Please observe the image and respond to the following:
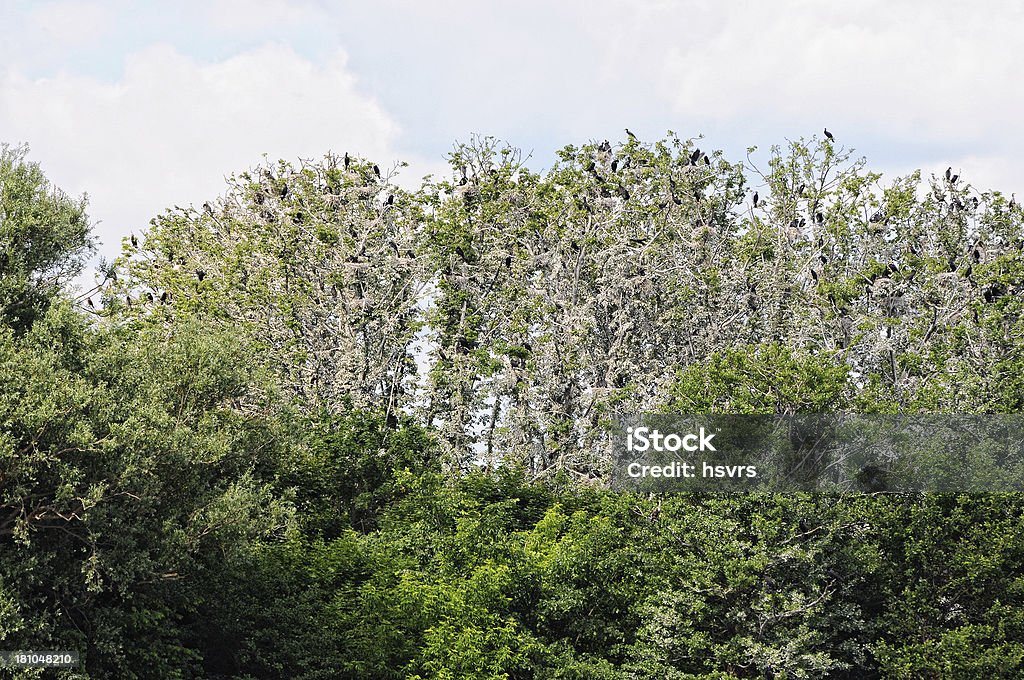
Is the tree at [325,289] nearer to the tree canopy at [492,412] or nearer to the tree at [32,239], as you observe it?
the tree canopy at [492,412]

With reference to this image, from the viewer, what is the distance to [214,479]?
2427cm

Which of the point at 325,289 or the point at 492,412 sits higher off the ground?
the point at 325,289

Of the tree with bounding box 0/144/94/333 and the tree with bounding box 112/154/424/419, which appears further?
the tree with bounding box 112/154/424/419

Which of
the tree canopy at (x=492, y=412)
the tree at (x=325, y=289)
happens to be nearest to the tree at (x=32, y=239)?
the tree canopy at (x=492, y=412)

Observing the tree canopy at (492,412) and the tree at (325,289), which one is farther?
the tree at (325,289)

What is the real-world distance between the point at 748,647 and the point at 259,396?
12.0 m

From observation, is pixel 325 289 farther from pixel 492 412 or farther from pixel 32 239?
A: pixel 32 239

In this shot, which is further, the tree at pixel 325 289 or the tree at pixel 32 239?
the tree at pixel 325 289

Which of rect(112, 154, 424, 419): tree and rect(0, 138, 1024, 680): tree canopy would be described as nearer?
rect(0, 138, 1024, 680): tree canopy

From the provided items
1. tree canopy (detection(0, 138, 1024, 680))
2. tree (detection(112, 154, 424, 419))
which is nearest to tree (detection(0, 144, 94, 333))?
tree canopy (detection(0, 138, 1024, 680))

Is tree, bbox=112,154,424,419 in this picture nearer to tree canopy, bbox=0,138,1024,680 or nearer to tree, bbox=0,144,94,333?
tree canopy, bbox=0,138,1024,680

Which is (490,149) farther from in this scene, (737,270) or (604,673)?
(604,673)

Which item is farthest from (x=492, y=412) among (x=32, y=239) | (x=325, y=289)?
(x=32, y=239)

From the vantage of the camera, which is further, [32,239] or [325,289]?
[325,289]
